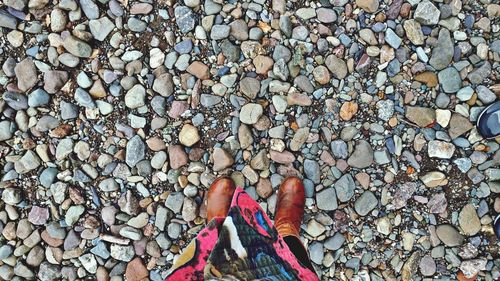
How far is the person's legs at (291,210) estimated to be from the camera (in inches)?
82.5

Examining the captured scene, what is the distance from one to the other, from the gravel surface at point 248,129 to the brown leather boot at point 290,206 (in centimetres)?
8

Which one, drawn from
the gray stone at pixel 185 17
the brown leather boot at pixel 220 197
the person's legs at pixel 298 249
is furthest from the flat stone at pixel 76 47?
the person's legs at pixel 298 249

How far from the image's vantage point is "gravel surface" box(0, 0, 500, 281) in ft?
7.03

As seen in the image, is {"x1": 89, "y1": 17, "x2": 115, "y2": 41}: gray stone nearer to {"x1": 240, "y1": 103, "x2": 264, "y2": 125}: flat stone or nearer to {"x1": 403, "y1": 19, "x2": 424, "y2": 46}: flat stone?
{"x1": 240, "y1": 103, "x2": 264, "y2": 125}: flat stone

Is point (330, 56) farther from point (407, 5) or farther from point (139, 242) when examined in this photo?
point (139, 242)

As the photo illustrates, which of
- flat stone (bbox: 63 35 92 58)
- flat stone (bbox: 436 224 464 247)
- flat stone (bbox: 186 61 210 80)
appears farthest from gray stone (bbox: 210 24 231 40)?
flat stone (bbox: 436 224 464 247)

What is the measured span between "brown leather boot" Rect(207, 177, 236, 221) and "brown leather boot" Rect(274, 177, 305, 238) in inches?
8.7

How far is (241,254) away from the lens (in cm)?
163

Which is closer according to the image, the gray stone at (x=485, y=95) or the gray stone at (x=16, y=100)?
the gray stone at (x=485, y=95)

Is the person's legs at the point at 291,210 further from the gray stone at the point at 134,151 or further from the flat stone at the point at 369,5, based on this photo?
the flat stone at the point at 369,5

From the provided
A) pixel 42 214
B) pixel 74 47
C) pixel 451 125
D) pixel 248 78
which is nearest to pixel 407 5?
pixel 451 125

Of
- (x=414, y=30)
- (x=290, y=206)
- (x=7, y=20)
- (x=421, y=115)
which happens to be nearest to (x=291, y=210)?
(x=290, y=206)

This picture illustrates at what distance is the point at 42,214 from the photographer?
7.49ft

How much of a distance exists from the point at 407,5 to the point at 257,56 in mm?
679
